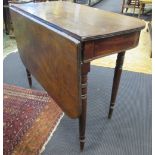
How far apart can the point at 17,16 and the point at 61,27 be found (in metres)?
0.63

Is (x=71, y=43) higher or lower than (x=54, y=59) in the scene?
higher

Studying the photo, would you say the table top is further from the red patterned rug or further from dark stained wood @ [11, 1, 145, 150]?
the red patterned rug

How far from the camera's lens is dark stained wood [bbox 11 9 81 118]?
113 cm

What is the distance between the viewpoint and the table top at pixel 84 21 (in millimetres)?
1112

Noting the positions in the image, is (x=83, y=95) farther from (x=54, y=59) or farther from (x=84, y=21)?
(x=84, y=21)

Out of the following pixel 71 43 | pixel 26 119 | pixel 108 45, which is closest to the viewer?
pixel 71 43

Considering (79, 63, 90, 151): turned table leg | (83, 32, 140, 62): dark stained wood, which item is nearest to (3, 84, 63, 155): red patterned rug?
(79, 63, 90, 151): turned table leg

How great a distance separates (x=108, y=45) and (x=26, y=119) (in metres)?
0.96

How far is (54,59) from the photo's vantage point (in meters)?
1.30

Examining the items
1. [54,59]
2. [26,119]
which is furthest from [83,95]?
[26,119]

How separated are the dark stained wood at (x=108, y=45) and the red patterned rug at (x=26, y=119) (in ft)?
2.54

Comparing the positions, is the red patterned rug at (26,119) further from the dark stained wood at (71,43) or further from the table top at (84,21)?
the table top at (84,21)

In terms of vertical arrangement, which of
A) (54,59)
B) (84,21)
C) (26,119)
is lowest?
(26,119)

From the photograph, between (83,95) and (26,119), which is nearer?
(83,95)
